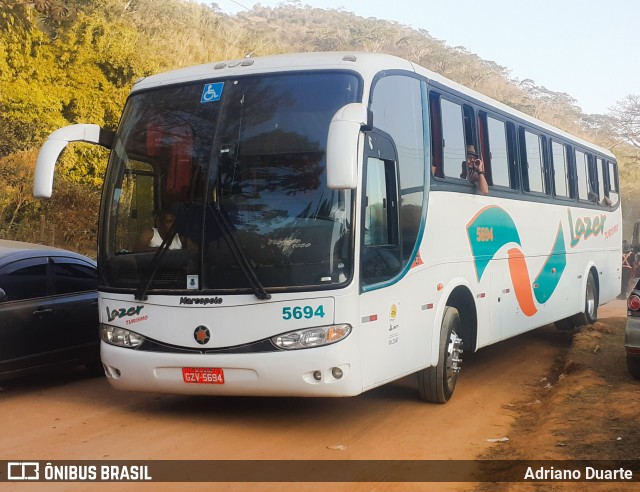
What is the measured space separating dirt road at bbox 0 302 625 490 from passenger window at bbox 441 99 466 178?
2537 mm

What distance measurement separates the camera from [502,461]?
7152 millimetres

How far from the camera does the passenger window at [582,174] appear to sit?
15609 millimetres

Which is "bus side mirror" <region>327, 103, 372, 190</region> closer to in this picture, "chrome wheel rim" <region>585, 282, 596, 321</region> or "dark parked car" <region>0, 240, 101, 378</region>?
"dark parked car" <region>0, 240, 101, 378</region>

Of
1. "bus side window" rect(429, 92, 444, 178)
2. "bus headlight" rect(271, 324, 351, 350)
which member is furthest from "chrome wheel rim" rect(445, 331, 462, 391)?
"bus headlight" rect(271, 324, 351, 350)

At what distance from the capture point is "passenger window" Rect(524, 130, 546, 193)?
41.8ft

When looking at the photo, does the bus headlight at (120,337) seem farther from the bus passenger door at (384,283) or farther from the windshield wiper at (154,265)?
the bus passenger door at (384,283)

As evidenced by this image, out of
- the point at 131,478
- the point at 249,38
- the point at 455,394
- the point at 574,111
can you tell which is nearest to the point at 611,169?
the point at 455,394

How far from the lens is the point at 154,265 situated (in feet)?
26.1

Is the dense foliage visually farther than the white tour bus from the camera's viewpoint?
Yes

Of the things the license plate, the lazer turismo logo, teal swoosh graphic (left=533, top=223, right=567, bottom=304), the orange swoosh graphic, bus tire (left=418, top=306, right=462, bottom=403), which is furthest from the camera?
teal swoosh graphic (left=533, top=223, right=567, bottom=304)

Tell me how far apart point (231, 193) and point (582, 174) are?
9.80m

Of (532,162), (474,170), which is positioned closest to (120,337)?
(474,170)

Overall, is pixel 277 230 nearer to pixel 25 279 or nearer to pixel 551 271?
pixel 25 279

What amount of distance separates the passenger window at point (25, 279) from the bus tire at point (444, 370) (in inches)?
169
